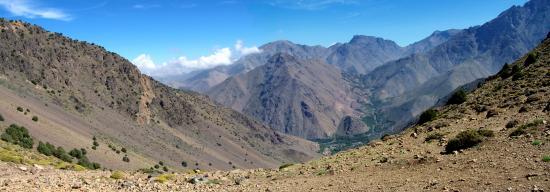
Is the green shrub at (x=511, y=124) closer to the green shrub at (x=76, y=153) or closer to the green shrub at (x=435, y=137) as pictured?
the green shrub at (x=435, y=137)

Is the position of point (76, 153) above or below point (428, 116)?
below

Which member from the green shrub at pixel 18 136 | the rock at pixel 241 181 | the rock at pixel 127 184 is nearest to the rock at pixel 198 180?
the rock at pixel 241 181

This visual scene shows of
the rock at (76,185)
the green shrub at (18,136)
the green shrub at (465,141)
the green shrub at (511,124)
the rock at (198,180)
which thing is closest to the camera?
the rock at (76,185)

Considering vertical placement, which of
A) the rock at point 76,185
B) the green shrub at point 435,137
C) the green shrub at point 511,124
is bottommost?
the rock at point 76,185

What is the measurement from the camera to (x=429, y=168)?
1115 inches

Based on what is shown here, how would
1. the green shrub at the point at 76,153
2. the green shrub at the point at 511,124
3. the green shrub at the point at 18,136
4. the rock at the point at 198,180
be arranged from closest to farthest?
1. the rock at the point at 198,180
2. the green shrub at the point at 511,124
3. the green shrub at the point at 18,136
4. the green shrub at the point at 76,153

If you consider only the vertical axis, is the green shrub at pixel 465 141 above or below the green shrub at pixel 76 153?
above

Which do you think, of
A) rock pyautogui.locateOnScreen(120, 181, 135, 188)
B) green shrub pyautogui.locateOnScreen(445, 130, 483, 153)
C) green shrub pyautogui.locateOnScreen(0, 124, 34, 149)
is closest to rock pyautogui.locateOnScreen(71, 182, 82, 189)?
rock pyautogui.locateOnScreen(120, 181, 135, 188)

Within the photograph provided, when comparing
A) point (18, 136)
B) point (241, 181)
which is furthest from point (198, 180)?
point (18, 136)

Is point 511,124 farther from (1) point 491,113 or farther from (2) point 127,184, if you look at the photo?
(2) point 127,184

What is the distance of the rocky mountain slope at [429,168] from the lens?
24547mm

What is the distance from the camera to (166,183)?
31.8 metres

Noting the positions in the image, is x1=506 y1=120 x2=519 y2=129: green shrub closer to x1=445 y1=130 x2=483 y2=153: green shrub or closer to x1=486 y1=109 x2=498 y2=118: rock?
x1=445 y1=130 x2=483 y2=153: green shrub

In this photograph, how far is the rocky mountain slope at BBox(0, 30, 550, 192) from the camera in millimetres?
24547
